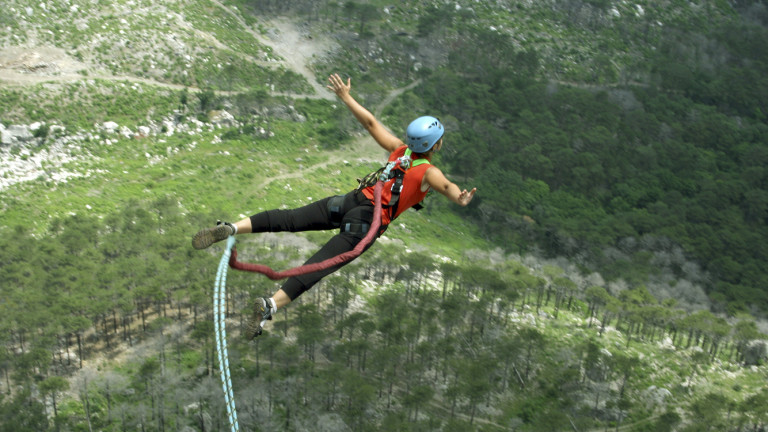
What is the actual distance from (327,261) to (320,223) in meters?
1.82

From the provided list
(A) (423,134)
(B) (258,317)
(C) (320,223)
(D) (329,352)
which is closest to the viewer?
(B) (258,317)

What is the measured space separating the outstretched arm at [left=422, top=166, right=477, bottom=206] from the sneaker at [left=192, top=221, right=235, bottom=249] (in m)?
3.38

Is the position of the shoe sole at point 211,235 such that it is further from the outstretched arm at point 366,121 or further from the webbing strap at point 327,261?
the outstretched arm at point 366,121

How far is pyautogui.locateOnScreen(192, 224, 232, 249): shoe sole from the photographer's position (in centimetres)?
1208

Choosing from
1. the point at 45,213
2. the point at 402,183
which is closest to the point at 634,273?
the point at 45,213

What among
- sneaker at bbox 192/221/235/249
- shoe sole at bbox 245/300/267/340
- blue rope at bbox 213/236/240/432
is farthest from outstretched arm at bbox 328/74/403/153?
shoe sole at bbox 245/300/267/340

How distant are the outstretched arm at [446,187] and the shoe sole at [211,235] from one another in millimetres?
3432

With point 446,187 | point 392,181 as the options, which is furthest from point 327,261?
point 446,187

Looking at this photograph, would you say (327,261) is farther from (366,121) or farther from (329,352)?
(329,352)

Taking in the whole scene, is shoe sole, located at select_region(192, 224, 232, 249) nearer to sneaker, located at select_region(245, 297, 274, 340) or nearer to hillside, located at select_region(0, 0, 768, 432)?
sneaker, located at select_region(245, 297, 274, 340)

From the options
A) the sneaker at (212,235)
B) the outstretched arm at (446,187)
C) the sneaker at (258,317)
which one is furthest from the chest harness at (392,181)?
the sneaker at (258,317)

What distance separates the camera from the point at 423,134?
43.4 feet

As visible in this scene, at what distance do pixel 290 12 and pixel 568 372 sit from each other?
2412 inches

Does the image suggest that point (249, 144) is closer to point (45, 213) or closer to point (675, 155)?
point (45, 213)
